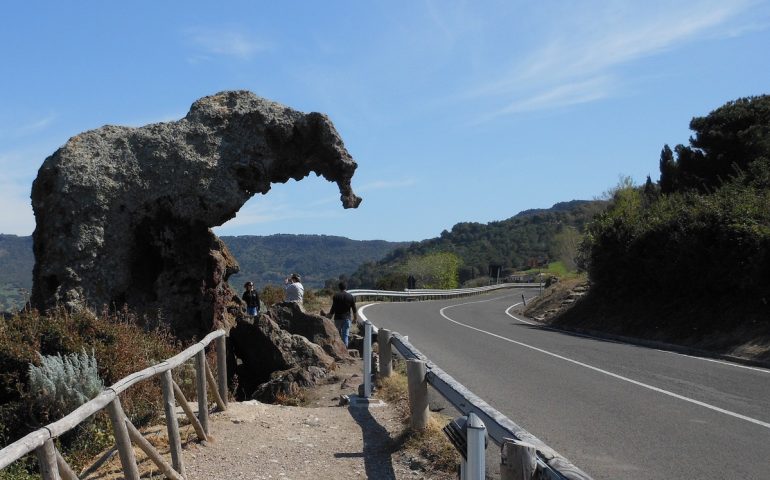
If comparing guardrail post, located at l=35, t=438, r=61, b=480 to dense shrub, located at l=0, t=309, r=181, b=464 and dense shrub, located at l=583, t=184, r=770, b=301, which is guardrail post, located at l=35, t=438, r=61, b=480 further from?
dense shrub, located at l=583, t=184, r=770, b=301

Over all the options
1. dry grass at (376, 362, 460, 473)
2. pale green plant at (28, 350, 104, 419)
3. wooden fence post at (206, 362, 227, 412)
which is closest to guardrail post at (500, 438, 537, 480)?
dry grass at (376, 362, 460, 473)

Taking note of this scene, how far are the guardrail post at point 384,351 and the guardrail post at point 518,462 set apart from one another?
7.00 m

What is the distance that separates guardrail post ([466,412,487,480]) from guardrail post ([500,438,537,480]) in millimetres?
450

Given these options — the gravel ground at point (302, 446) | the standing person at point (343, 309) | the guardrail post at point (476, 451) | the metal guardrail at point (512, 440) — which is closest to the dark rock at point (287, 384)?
the gravel ground at point (302, 446)

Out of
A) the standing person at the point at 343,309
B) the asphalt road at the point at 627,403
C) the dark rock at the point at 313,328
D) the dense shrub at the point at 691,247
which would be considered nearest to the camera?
the asphalt road at the point at 627,403

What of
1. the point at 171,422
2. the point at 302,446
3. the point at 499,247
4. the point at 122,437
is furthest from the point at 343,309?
the point at 499,247

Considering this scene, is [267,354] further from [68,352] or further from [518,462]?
[518,462]

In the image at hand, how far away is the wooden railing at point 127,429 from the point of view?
409 centimetres

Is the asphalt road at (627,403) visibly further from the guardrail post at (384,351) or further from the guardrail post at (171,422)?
the guardrail post at (171,422)

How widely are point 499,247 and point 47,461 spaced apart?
165049 millimetres

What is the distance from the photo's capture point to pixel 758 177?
2430 cm

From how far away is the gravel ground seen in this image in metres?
7.10

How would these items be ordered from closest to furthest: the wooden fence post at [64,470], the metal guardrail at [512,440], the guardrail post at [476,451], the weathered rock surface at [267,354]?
the metal guardrail at [512,440], the wooden fence post at [64,470], the guardrail post at [476,451], the weathered rock surface at [267,354]

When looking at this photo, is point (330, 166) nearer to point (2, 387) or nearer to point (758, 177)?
point (2, 387)
